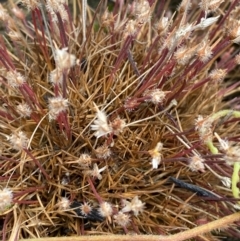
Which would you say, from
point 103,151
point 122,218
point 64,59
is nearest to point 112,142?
point 103,151

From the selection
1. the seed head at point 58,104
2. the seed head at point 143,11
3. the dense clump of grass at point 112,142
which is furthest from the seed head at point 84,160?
the seed head at point 143,11

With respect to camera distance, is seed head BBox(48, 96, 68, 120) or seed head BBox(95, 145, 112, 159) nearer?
seed head BBox(48, 96, 68, 120)

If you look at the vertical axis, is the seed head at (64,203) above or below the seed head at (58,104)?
below

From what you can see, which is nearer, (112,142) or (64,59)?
(64,59)

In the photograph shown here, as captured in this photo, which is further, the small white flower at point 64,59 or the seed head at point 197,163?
the seed head at point 197,163

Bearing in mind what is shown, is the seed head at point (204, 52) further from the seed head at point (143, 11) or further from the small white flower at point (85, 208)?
the small white flower at point (85, 208)

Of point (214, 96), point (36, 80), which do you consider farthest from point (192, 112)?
point (36, 80)

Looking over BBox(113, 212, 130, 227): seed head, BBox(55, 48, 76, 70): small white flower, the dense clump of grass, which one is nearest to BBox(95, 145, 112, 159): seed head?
the dense clump of grass

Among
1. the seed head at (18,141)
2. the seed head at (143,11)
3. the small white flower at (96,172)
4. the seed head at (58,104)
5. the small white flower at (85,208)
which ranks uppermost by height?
the seed head at (143,11)

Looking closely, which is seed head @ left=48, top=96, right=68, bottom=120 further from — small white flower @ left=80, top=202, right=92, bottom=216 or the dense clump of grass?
small white flower @ left=80, top=202, right=92, bottom=216

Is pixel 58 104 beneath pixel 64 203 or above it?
above

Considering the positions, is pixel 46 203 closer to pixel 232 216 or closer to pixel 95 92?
pixel 95 92

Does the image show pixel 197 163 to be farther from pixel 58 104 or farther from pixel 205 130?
pixel 58 104
